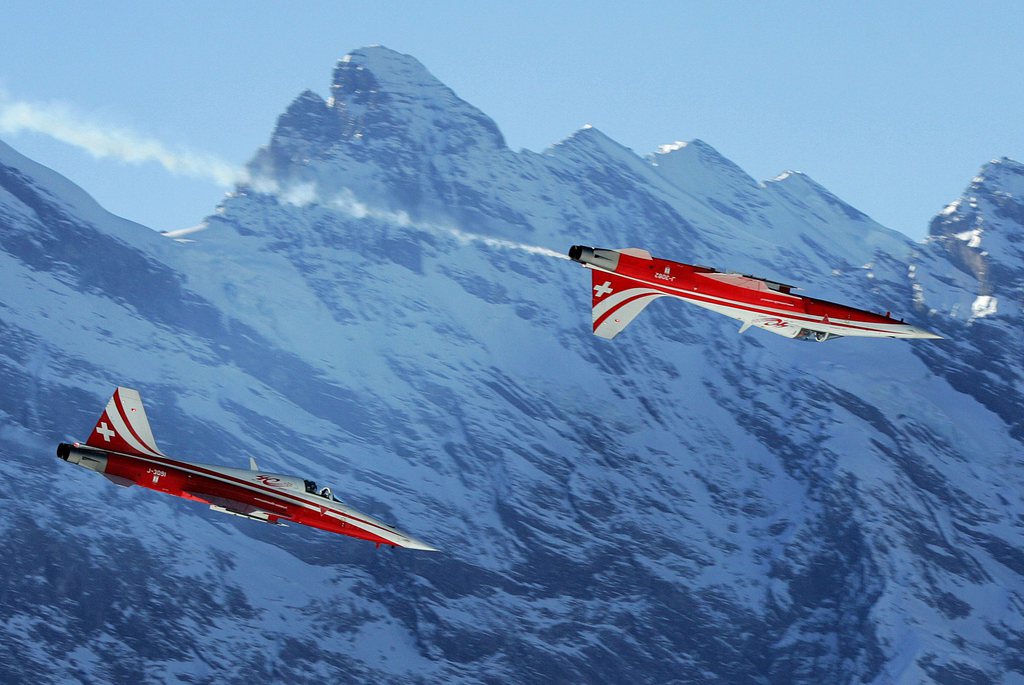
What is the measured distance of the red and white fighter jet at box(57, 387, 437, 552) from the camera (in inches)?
5389

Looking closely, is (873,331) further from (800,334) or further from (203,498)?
(203,498)

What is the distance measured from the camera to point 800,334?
137125 millimetres

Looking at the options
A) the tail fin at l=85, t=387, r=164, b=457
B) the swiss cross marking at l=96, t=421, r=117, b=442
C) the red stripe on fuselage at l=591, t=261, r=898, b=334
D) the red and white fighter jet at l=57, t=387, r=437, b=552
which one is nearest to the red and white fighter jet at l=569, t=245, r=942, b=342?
the red stripe on fuselage at l=591, t=261, r=898, b=334

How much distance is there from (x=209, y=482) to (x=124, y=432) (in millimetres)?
9328

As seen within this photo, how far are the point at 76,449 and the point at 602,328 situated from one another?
1817 inches

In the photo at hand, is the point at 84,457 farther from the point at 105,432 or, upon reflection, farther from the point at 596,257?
the point at 596,257

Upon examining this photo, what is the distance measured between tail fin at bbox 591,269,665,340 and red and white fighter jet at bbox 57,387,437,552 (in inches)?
1017

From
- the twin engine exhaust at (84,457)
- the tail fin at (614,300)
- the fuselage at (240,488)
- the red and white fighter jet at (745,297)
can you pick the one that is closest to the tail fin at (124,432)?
A: the fuselage at (240,488)

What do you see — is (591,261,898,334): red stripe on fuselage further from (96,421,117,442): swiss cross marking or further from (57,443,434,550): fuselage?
(96,421,117,442): swiss cross marking

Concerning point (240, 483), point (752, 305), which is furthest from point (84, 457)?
point (752, 305)

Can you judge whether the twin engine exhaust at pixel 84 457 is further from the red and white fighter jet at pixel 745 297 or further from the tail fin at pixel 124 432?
the red and white fighter jet at pixel 745 297

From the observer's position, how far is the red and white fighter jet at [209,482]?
449ft

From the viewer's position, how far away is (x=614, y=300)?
142 meters

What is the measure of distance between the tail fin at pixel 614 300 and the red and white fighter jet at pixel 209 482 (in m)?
25.8
